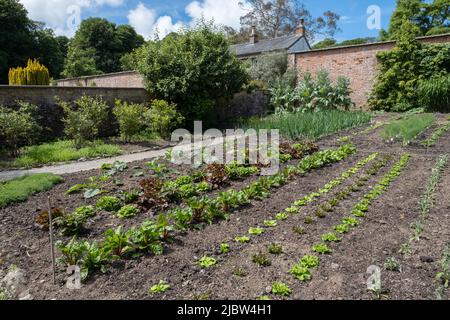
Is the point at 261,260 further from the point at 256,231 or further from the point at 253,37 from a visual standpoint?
the point at 253,37

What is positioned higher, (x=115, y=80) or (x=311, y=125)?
(x=115, y=80)

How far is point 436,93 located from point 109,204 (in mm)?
12404

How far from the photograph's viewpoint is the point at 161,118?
10023 millimetres

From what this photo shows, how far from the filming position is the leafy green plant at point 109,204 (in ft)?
13.3

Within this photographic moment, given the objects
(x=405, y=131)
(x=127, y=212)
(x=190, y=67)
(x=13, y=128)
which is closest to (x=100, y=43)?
(x=190, y=67)

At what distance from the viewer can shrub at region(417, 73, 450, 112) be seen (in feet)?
38.7

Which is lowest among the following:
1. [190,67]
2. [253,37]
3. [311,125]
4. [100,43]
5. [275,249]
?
[275,249]

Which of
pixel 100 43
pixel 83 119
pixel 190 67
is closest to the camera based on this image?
pixel 83 119

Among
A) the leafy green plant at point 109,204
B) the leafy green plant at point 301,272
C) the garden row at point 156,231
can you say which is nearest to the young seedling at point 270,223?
the garden row at point 156,231

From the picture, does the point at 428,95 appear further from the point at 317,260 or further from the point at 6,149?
the point at 6,149

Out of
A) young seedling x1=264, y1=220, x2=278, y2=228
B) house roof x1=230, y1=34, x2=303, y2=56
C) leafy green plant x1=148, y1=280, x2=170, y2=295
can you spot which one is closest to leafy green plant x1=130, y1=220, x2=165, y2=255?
leafy green plant x1=148, y1=280, x2=170, y2=295
